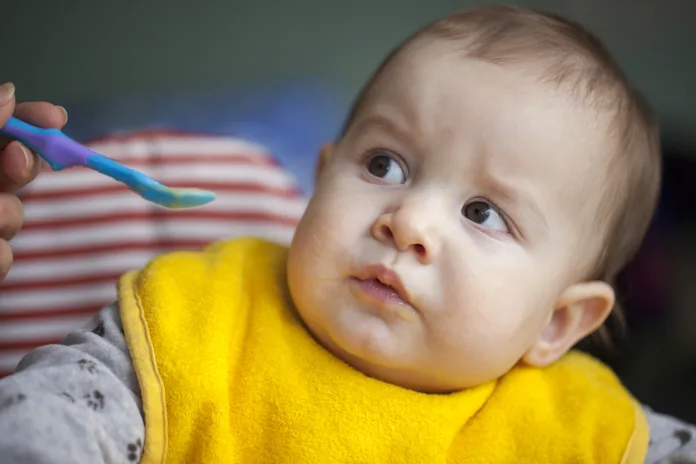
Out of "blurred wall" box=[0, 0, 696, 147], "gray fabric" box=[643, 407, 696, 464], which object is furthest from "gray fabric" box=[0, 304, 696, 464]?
"blurred wall" box=[0, 0, 696, 147]

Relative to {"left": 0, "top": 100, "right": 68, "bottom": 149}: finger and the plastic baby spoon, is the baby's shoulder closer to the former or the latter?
the plastic baby spoon

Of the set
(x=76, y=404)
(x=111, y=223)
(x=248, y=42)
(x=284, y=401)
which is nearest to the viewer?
(x=76, y=404)

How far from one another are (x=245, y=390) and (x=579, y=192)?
39cm

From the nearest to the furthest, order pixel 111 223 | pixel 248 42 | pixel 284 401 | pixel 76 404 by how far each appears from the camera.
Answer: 1. pixel 76 404
2. pixel 284 401
3. pixel 111 223
4. pixel 248 42

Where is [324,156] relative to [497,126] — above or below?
below

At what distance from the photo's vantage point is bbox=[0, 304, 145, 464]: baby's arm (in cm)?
59

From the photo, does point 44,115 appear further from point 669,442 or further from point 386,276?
point 669,442

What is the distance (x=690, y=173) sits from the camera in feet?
5.38

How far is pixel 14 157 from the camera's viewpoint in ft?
2.25

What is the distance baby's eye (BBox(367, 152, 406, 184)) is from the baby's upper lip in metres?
0.11

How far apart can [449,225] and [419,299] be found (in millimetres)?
78

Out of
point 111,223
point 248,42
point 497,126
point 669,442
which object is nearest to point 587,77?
point 497,126

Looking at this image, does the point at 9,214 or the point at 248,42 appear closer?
the point at 9,214

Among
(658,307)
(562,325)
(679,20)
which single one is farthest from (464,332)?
(679,20)
